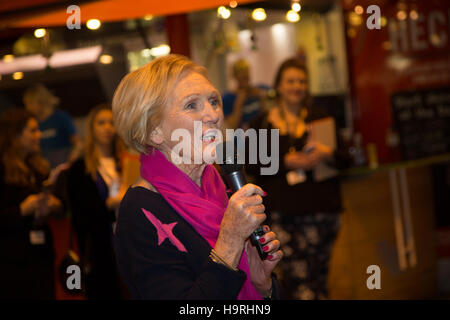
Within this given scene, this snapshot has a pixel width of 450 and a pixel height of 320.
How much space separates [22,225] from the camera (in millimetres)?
3104

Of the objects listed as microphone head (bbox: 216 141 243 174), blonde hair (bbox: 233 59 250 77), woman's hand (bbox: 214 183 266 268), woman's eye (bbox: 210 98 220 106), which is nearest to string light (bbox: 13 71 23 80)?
blonde hair (bbox: 233 59 250 77)

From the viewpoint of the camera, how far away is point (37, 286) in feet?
10.2

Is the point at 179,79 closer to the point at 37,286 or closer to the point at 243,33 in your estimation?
the point at 37,286

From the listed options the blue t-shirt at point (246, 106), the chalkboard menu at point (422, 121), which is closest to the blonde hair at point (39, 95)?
the blue t-shirt at point (246, 106)

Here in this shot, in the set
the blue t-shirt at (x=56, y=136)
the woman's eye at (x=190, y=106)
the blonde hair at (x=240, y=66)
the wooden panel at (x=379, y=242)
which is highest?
the blonde hair at (x=240, y=66)

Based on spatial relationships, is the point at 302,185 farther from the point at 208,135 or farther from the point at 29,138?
the point at 208,135

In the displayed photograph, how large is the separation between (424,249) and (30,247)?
118 inches

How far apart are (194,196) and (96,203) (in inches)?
81.7

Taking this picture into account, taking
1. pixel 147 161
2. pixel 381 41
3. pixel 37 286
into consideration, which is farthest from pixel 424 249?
pixel 147 161

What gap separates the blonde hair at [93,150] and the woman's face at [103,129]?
0.06ft

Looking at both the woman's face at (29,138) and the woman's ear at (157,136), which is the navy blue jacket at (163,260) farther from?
the woman's face at (29,138)

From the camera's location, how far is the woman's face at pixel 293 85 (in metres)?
3.37

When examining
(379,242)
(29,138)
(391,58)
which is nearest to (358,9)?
(391,58)

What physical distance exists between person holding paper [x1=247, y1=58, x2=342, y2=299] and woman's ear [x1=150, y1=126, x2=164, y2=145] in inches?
68.8
